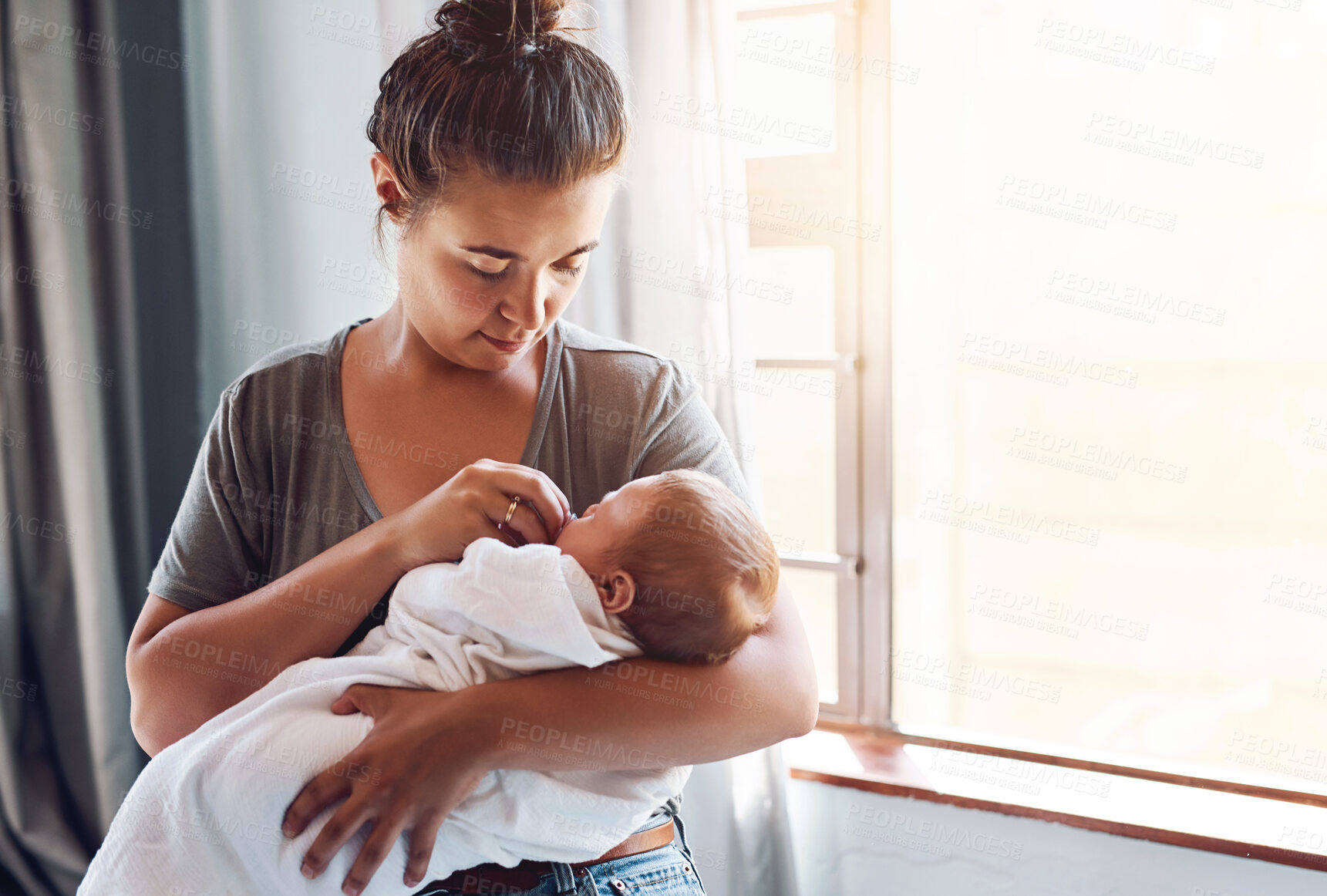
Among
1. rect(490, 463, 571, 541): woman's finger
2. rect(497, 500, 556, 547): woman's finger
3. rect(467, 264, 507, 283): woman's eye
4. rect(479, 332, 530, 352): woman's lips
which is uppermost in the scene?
rect(467, 264, 507, 283): woman's eye

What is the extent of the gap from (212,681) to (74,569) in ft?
4.11

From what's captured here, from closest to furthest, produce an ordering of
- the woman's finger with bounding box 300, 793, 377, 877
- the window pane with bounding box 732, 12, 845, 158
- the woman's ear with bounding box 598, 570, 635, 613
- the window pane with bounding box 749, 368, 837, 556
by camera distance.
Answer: the woman's finger with bounding box 300, 793, 377, 877 → the woman's ear with bounding box 598, 570, 635, 613 → the window pane with bounding box 732, 12, 845, 158 → the window pane with bounding box 749, 368, 837, 556

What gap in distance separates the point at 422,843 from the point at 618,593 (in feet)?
1.04

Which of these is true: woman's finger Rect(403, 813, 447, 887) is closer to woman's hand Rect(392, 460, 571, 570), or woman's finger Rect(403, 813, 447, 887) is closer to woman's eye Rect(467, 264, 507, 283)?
woman's hand Rect(392, 460, 571, 570)

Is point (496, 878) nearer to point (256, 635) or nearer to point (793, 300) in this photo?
point (256, 635)

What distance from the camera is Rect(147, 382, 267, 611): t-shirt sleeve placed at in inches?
42.8

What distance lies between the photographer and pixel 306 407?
1.16 meters

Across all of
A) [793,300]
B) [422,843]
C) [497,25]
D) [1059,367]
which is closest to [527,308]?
[497,25]

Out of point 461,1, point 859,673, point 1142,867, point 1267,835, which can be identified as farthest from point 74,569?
point 1267,835

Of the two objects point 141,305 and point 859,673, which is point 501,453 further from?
point 141,305

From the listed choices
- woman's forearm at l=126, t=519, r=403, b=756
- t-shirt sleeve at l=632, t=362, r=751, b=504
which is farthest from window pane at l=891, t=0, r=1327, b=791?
woman's forearm at l=126, t=519, r=403, b=756

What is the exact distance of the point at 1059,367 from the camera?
1.68 m

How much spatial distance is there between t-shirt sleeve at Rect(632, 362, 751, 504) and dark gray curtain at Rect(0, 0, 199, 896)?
1.34 meters

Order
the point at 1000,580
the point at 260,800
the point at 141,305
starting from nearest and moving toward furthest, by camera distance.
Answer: the point at 260,800 < the point at 1000,580 < the point at 141,305
